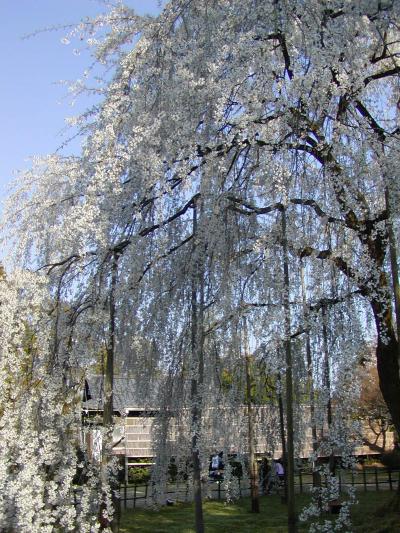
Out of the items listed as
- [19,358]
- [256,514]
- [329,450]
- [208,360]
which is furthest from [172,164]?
[256,514]

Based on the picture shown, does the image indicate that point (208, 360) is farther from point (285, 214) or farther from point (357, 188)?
point (357, 188)

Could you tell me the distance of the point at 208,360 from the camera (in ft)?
26.6

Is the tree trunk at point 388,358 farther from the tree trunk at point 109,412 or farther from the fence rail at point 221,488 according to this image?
the fence rail at point 221,488

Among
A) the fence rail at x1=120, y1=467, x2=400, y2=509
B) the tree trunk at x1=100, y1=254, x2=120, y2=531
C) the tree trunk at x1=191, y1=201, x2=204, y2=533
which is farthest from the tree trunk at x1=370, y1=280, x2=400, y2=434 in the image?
the fence rail at x1=120, y1=467, x2=400, y2=509

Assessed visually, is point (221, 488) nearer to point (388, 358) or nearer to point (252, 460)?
point (252, 460)

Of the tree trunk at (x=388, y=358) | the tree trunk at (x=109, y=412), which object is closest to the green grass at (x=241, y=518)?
the tree trunk at (x=388, y=358)

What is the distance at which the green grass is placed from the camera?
809 cm

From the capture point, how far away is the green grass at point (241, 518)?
809cm

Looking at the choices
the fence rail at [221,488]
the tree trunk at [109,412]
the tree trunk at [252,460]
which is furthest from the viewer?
the fence rail at [221,488]

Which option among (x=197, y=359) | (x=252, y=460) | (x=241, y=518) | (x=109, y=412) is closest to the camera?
(x=109, y=412)

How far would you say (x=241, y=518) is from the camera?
11.5 meters

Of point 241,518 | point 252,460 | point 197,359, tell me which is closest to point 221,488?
point 252,460

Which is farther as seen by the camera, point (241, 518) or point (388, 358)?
point (241, 518)

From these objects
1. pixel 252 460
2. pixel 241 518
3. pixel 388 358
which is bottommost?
pixel 241 518
